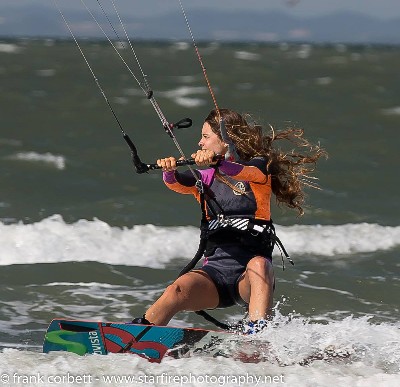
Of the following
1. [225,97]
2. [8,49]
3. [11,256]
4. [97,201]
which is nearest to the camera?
[11,256]

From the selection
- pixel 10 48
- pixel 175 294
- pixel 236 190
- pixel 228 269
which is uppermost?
pixel 10 48

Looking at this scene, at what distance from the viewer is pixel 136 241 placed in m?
11.4

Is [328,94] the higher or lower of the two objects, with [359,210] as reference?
higher

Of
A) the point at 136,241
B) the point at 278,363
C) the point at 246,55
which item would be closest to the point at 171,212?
the point at 136,241

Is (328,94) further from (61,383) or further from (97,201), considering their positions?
(61,383)

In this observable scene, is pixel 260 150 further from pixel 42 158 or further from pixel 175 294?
pixel 42 158

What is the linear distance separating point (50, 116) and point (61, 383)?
11.9 m

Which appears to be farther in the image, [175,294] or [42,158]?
[42,158]

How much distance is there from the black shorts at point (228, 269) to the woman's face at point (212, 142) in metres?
0.57

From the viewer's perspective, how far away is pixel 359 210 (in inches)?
518

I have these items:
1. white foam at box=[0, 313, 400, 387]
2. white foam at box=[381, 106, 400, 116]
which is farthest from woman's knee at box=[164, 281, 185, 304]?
white foam at box=[381, 106, 400, 116]

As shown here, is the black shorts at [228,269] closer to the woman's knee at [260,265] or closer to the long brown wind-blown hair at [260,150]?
the woman's knee at [260,265]

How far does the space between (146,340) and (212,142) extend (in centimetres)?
123

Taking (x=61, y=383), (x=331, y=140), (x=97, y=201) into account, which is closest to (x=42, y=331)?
(x=61, y=383)
